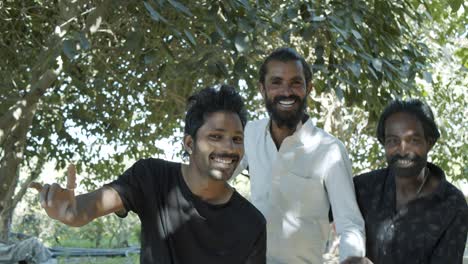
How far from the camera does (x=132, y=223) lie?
21.8m

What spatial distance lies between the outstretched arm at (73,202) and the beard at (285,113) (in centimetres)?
89

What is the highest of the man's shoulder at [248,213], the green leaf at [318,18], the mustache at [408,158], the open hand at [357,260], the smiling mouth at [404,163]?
the green leaf at [318,18]

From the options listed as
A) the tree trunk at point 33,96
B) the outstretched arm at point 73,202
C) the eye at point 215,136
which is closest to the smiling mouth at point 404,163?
the eye at point 215,136

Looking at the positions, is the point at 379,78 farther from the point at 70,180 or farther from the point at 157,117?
the point at 157,117

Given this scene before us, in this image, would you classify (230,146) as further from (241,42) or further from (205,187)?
(241,42)

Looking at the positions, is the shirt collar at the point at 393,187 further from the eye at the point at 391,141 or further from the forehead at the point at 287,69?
the forehead at the point at 287,69

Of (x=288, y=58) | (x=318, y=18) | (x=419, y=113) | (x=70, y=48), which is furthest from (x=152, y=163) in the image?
(x=318, y=18)

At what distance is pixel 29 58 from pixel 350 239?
5964mm

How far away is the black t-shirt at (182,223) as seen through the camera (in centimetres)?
264

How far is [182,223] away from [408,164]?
0.95 meters

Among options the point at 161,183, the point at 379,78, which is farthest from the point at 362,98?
the point at 161,183

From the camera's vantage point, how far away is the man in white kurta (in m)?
3.07

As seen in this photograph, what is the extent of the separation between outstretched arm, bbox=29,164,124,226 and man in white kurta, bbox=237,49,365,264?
80 cm

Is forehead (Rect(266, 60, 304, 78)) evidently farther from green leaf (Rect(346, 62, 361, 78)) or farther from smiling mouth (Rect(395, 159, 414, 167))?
green leaf (Rect(346, 62, 361, 78))
